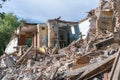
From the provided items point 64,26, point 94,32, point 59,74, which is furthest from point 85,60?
point 64,26

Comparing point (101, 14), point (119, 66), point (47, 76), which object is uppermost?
point (101, 14)

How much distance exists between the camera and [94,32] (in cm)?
3020

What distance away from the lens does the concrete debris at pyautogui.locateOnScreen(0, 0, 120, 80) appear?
472 inches

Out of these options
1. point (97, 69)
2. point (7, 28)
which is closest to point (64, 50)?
point (97, 69)

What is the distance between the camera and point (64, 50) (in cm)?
2522

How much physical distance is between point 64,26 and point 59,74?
2235cm

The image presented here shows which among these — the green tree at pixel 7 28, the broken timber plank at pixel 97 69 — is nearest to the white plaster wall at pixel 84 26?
the green tree at pixel 7 28

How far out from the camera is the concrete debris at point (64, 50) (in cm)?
1200

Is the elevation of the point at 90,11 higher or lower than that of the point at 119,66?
higher

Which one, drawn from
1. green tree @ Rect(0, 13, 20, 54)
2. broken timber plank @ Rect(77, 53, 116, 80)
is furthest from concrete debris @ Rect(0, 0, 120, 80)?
green tree @ Rect(0, 13, 20, 54)

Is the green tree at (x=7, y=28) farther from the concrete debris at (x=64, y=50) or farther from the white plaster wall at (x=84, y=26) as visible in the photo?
the white plaster wall at (x=84, y=26)

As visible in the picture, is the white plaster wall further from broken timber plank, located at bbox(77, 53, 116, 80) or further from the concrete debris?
broken timber plank, located at bbox(77, 53, 116, 80)

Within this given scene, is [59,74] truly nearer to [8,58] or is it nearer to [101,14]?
[8,58]

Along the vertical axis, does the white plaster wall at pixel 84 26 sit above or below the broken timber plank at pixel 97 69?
above
